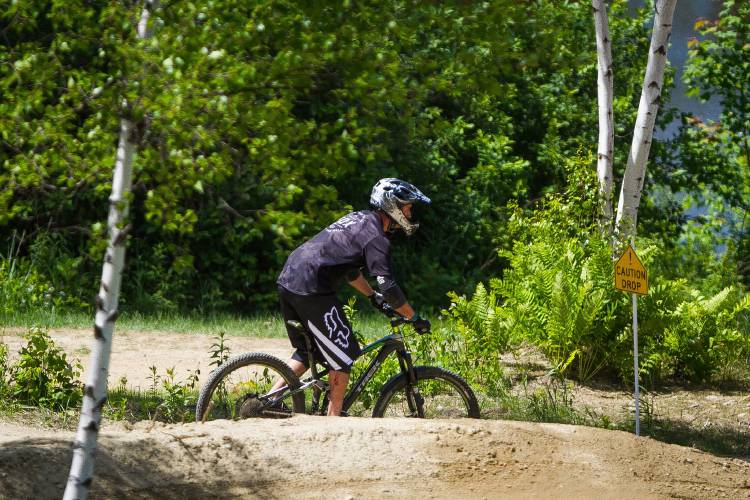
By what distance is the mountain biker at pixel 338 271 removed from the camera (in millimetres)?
7164

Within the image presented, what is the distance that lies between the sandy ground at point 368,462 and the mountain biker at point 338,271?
0.47m

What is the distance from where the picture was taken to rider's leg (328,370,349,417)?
728cm

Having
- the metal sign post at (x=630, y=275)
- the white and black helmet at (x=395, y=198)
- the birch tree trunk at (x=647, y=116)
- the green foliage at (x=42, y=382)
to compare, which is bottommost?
the green foliage at (x=42, y=382)

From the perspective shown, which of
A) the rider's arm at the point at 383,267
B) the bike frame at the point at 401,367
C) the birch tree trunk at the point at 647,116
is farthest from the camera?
the birch tree trunk at the point at 647,116

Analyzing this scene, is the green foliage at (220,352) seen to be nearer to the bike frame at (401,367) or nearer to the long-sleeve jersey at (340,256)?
the bike frame at (401,367)

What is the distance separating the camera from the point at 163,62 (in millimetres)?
4523

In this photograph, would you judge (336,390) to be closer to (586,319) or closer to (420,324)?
(420,324)

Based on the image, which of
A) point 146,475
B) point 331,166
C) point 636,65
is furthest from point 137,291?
point 331,166

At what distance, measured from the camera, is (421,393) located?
7.77 m

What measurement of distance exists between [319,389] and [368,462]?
1.02 meters

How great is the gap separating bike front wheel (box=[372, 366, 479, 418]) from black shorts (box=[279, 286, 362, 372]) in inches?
17.3

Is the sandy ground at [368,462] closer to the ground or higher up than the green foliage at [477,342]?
closer to the ground

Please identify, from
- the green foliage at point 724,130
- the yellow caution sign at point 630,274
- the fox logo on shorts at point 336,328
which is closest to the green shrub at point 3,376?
the fox logo on shorts at point 336,328

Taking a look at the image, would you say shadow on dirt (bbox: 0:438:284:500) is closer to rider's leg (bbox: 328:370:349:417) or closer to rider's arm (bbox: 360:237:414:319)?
rider's leg (bbox: 328:370:349:417)
